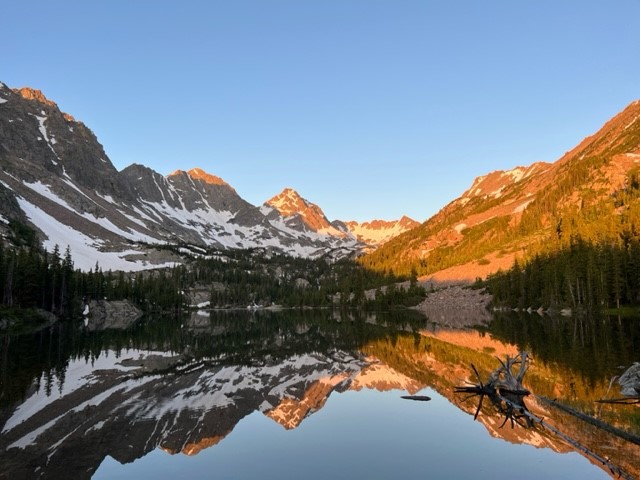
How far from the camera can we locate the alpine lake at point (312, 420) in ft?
48.5

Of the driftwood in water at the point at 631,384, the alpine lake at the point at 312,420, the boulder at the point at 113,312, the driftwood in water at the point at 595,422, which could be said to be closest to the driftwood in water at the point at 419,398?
the alpine lake at the point at 312,420

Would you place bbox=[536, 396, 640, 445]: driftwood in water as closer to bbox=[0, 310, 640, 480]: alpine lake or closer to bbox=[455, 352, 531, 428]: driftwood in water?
bbox=[0, 310, 640, 480]: alpine lake

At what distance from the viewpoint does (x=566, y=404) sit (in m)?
20.0

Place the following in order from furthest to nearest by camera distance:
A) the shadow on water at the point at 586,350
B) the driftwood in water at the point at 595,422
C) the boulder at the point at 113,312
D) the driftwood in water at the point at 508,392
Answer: the boulder at the point at 113,312, the shadow on water at the point at 586,350, the driftwood in water at the point at 508,392, the driftwood in water at the point at 595,422

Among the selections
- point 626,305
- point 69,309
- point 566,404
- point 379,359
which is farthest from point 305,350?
point 69,309

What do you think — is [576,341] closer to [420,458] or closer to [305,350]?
[305,350]

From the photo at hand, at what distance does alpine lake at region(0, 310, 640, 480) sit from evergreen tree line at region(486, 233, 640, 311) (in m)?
60.5

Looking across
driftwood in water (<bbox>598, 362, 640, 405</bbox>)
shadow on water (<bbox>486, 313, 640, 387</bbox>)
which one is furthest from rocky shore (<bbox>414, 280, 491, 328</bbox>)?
driftwood in water (<bbox>598, 362, 640, 405</bbox>)

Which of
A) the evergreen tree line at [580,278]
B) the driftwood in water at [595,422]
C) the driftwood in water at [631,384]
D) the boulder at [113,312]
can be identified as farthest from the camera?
the boulder at [113,312]

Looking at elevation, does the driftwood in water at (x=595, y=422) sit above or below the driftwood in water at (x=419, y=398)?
above

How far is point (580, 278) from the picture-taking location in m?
102

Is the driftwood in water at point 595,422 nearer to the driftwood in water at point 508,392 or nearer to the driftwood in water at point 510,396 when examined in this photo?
the driftwood in water at point 510,396

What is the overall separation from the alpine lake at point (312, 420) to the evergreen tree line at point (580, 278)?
60.5 metres

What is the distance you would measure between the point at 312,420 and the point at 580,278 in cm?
9779
